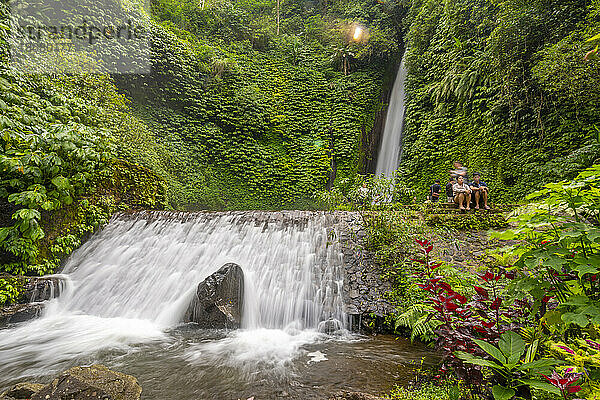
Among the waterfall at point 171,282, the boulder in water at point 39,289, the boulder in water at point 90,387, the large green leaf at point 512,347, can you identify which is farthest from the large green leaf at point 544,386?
the boulder in water at point 39,289

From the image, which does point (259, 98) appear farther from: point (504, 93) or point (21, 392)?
point (21, 392)

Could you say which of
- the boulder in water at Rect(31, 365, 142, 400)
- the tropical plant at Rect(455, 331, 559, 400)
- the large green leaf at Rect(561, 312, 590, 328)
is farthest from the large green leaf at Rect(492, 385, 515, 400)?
the boulder in water at Rect(31, 365, 142, 400)

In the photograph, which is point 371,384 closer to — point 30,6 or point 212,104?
point 30,6

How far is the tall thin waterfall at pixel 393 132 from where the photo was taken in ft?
46.1

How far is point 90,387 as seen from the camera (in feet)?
7.84

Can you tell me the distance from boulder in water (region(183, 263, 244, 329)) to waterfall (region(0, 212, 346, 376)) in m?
0.23

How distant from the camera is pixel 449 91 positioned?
444 inches

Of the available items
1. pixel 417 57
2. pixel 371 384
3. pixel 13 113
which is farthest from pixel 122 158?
pixel 417 57

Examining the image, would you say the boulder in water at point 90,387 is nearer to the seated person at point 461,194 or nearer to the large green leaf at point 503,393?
the large green leaf at point 503,393

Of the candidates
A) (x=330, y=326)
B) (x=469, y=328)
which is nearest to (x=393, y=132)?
(x=330, y=326)

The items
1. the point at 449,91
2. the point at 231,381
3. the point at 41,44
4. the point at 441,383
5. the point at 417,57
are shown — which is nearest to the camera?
the point at 441,383

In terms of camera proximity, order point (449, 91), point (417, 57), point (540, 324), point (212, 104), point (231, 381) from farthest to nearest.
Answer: point (212, 104), point (417, 57), point (449, 91), point (231, 381), point (540, 324)

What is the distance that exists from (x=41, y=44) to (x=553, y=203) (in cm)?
1333

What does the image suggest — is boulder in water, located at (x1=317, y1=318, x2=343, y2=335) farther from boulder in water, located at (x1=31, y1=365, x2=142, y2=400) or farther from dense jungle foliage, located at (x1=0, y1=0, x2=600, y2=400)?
boulder in water, located at (x1=31, y1=365, x2=142, y2=400)
